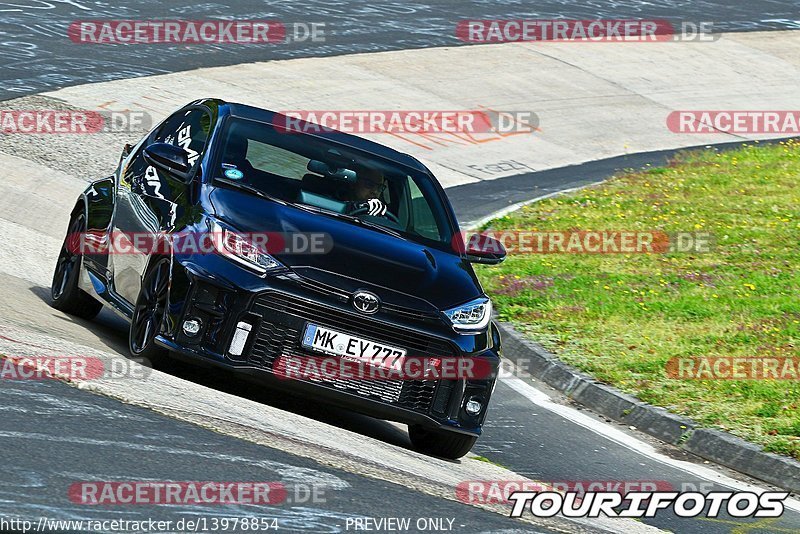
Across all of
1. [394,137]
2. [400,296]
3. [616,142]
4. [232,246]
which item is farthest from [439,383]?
[616,142]

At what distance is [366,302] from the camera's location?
23.6 ft

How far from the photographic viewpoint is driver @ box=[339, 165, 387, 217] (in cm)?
834

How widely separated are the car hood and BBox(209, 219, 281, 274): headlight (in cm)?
7

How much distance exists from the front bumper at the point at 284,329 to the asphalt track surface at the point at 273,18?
10.5 m

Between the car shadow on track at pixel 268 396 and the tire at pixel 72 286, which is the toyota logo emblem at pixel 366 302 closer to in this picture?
the car shadow on track at pixel 268 396

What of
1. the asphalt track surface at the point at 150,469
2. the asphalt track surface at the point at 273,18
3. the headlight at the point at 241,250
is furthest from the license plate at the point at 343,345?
the asphalt track surface at the point at 273,18

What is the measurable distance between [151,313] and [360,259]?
120cm

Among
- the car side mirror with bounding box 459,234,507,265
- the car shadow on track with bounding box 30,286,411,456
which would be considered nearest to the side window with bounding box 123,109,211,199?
the car shadow on track with bounding box 30,286,411,456

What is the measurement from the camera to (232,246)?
23.9ft

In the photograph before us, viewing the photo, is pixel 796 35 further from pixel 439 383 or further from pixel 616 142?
pixel 439 383

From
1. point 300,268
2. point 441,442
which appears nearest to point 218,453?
point 300,268

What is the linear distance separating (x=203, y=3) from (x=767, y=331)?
15126mm

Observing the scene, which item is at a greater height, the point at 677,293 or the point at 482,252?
the point at 482,252

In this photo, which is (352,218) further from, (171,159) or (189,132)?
(189,132)
